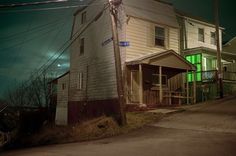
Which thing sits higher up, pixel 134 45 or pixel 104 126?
pixel 134 45

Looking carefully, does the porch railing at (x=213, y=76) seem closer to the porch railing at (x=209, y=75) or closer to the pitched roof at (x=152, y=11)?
the porch railing at (x=209, y=75)

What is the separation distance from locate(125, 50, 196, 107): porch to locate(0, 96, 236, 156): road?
3.72m

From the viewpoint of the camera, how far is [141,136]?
1304 centimetres

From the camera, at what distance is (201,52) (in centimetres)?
2739

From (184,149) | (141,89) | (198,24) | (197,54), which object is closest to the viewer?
(184,149)

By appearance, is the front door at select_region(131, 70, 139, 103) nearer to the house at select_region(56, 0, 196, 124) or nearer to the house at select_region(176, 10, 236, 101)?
the house at select_region(56, 0, 196, 124)

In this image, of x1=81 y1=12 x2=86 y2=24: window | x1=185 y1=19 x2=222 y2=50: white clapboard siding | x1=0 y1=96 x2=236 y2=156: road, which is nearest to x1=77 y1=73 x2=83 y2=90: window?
x1=81 y1=12 x2=86 y2=24: window

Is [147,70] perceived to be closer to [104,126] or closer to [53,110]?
[104,126]

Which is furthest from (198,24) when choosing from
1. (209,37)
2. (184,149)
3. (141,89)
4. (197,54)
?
(184,149)

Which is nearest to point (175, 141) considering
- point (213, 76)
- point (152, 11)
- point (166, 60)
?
point (166, 60)

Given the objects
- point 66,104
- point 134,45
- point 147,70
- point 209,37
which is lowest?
point 66,104

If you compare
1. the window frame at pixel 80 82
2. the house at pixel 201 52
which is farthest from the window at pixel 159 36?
the window frame at pixel 80 82

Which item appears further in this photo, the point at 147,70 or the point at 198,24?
the point at 198,24

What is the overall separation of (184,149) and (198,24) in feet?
76.0
